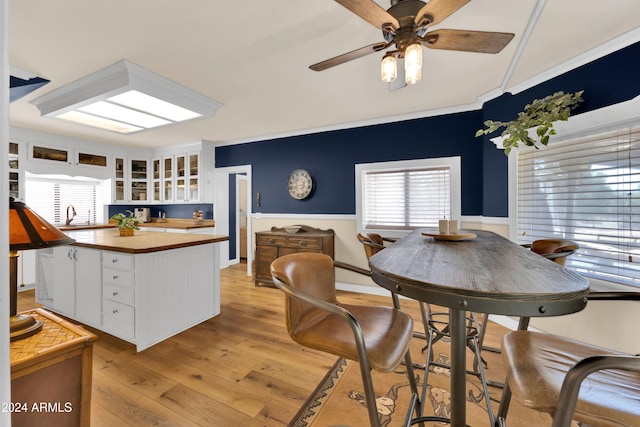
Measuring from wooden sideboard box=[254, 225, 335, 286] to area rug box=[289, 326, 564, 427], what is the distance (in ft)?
6.08

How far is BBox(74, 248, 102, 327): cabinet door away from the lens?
97.0 inches

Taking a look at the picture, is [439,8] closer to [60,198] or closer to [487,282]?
[487,282]

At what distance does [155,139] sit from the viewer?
4.87 meters

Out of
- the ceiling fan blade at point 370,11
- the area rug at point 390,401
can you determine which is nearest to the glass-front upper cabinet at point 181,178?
the area rug at point 390,401

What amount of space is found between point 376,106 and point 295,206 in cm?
200

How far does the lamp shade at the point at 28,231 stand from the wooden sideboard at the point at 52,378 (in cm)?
36

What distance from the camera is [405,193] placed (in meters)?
3.73

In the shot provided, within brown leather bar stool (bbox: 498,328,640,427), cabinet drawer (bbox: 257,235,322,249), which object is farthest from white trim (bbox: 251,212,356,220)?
brown leather bar stool (bbox: 498,328,640,427)

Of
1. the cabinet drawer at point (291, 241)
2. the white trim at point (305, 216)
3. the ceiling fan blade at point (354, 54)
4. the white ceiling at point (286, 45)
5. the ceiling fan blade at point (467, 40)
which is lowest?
the cabinet drawer at point (291, 241)

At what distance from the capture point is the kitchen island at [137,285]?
7.36 ft

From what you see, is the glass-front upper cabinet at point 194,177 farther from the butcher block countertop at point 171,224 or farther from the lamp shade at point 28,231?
the lamp shade at point 28,231

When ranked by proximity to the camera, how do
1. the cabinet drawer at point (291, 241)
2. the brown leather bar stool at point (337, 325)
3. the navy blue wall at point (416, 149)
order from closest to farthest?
1. the brown leather bar stool at point (337, 325)
2. the navy blue wall at point (416, 149)
3. the cabinet drawer at point (291, 241)

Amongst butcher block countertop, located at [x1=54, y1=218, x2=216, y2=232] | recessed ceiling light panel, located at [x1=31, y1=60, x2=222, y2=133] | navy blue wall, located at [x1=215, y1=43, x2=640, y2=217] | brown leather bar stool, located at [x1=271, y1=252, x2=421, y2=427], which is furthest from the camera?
butcher block countertop, located at [x1=54, y1=218, x2=216, y2=232]

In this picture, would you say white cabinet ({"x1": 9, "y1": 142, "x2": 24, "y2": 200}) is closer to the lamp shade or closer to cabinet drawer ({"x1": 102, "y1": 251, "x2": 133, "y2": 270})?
cabinet drawer ({"x1": 102, "y1": 251, "x2": 133, "y2": 270})
